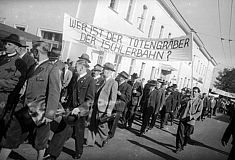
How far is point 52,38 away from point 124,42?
610 cm

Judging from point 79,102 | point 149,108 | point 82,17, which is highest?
point 82,17

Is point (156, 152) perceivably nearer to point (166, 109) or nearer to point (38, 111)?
point (38, 111)

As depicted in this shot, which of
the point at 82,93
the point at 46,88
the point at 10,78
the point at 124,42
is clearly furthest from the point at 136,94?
the point at 10,78

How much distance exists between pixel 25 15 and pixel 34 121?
11144 mm

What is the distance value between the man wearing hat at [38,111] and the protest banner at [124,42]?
420cm

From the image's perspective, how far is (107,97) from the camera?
196 inches

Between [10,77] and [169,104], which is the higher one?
[10,77]

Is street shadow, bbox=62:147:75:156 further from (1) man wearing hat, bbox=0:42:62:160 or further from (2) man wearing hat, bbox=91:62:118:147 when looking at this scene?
(1) man wearing hat, bbox=0:42:62:160

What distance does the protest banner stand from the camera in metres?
7.02

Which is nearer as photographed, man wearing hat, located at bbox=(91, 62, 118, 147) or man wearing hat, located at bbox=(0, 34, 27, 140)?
man wearing hat, located at bbox=(0, 34, 27, 140)

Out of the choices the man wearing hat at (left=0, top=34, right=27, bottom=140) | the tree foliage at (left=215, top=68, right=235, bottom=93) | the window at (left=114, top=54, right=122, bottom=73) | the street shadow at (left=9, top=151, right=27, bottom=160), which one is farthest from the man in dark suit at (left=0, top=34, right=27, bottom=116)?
the tree foliage at (left=215, top=68, right=235, bottom=93)

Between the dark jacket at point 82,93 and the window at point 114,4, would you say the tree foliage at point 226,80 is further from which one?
the dark jacket at point 82,93

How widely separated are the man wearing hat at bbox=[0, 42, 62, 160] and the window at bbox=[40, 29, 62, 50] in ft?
29.6

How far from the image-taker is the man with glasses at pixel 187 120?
6.07 m
